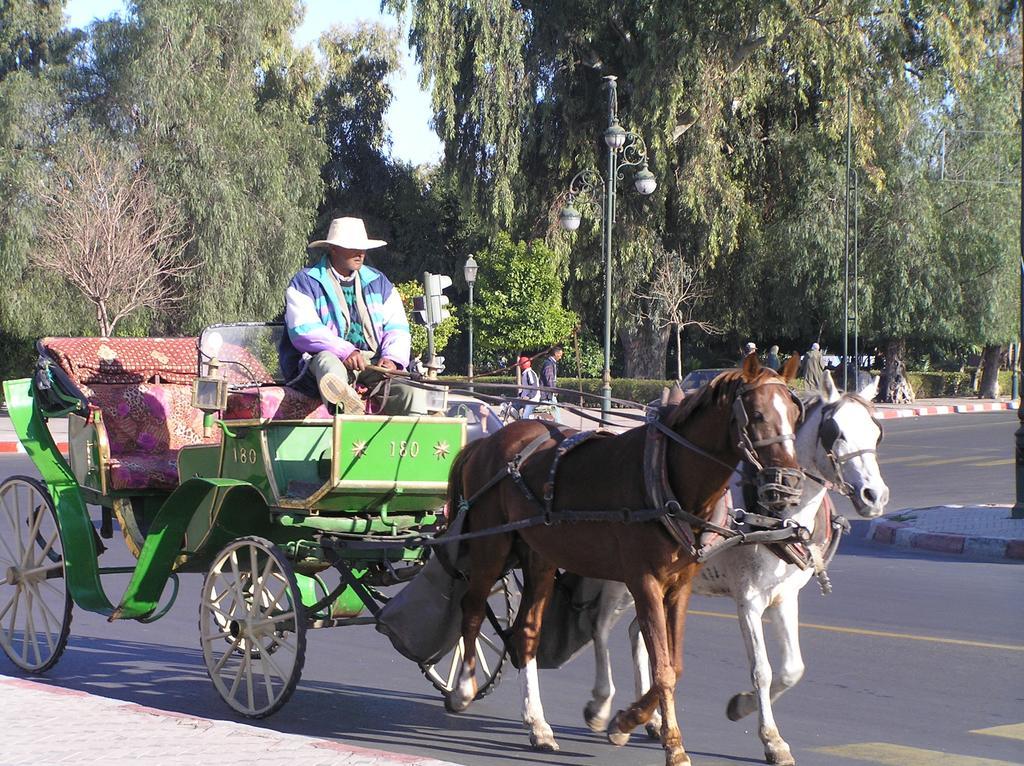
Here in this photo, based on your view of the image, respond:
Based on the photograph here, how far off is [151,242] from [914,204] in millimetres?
22969

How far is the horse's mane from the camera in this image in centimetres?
561

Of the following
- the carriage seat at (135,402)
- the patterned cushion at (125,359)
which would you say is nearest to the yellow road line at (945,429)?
the patterned cushion at (125,359)

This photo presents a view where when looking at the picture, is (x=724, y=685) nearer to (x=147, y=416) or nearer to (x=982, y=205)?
(x=147, y=416)

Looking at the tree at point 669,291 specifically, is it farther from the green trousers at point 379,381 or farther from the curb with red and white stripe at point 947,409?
the green trousers at point 379,381

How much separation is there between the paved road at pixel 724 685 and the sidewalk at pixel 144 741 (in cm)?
75

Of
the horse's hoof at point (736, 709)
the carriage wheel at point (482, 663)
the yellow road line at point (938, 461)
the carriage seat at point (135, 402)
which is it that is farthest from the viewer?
the yellow road line at point (938, 461)

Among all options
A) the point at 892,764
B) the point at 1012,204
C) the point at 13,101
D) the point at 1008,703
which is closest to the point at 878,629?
the point at 1008,703

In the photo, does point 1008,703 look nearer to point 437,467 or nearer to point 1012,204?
point 437,467

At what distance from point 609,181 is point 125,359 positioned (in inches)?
773

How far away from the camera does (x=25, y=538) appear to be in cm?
842

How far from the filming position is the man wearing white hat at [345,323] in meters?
7.21

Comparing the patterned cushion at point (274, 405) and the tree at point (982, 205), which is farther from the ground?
the tree at point (982, 205)

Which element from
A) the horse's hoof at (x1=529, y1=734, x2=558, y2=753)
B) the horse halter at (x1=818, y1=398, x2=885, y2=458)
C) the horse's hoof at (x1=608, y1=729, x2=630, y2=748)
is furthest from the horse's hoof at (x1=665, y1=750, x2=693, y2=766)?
the horse halter at (x1=818, y1=398, x2=885, y2=458)

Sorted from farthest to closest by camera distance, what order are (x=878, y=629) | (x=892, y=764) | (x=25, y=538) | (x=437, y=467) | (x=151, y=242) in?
(x=151, y=242)
(x=878, y=629)
(x=25, y=538)
(x=437, y=467)
(x=892, y=764)
